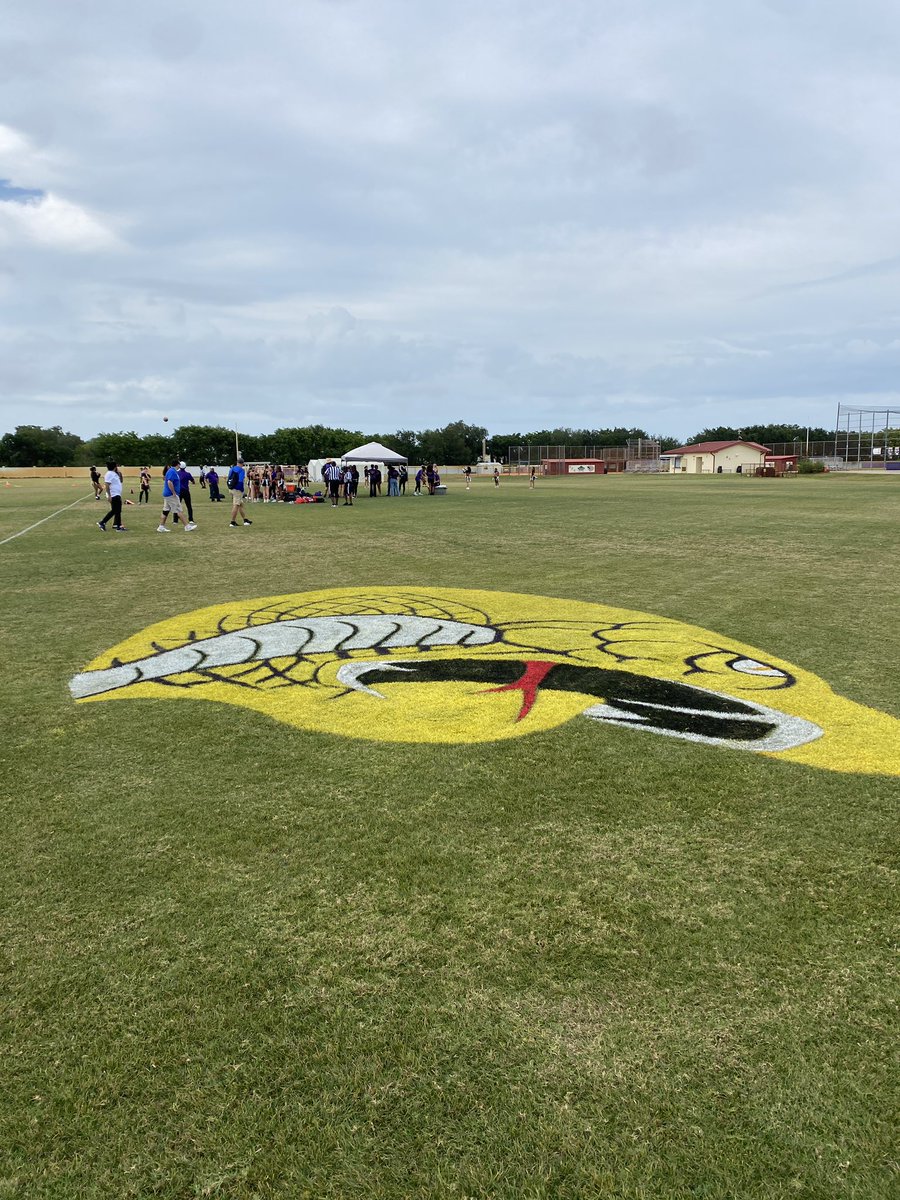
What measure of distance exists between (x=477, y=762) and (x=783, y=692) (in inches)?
108

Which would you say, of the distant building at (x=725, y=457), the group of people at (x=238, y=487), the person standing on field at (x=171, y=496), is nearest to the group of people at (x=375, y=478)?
the group of people at (x=238, y=487)

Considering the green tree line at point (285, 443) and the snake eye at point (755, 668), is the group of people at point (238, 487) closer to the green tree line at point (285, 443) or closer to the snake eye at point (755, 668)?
the snake eye at point (755, 668)

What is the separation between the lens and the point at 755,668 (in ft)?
21.7

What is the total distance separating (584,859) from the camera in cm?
355

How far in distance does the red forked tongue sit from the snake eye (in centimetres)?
159

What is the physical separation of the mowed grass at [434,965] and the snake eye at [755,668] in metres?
1.90

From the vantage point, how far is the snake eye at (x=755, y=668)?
6.45 m

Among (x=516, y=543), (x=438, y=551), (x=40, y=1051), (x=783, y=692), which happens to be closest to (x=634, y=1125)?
(x=40, y=1051)

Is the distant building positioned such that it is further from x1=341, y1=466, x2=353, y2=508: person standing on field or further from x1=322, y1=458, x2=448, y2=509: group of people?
x1=341, y1=466, x2=353, y2=508: person standing on field

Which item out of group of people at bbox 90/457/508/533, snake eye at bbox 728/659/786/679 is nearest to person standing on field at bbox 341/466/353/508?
group of people at bbox 90/457/508/533

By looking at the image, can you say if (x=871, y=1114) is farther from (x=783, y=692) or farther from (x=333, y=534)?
(x=333, y=534)

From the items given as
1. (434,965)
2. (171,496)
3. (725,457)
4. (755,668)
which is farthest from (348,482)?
(725,457)

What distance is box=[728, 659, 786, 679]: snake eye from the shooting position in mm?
6449

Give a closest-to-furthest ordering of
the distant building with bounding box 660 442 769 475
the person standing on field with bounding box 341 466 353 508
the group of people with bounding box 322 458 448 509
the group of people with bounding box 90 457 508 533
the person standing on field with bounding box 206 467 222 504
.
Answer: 1. the group of people with bounding box 90 457 508 533
2. the person standing on field with bounding box 341 466 353 508
3. the group of people with bounding box 322 458 448 509
4. the person standing on field with bounding box 206 467 222 504
5. the distant building with bounding box 660 442 769 475
